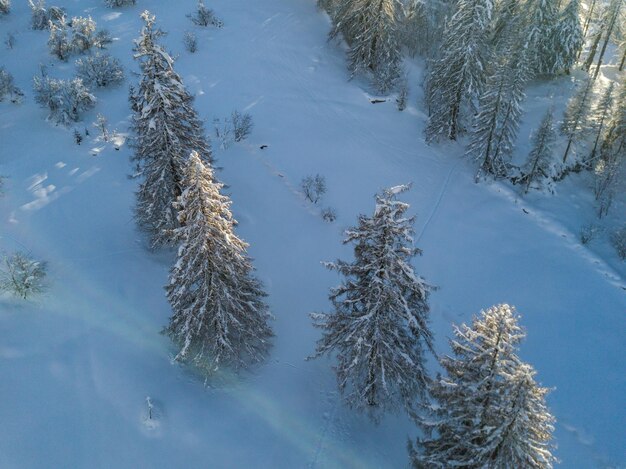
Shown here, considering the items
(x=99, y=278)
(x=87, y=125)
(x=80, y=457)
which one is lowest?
(x=80, y=457)

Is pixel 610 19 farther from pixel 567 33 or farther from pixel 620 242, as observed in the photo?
pixel 620 242

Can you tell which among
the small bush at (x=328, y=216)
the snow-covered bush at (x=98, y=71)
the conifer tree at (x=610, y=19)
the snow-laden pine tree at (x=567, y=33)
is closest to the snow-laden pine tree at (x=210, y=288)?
the small bush at (x=328, y=216)

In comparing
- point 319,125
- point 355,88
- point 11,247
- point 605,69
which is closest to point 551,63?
point 605,69

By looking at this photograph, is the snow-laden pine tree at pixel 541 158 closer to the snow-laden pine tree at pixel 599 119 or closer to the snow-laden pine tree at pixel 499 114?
the snow-laden pine tree at pixel 499 114

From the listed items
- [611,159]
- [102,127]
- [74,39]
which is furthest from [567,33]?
[74,39]

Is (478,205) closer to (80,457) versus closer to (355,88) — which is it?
(355,88)

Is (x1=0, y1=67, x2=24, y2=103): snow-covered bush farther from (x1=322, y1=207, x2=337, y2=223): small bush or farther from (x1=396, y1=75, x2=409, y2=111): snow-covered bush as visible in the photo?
(x1=396, y1=75, x2=409, y2=111): snow-covered bush

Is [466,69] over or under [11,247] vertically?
over
